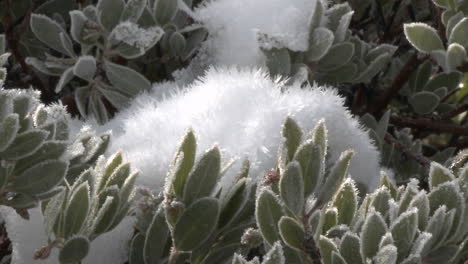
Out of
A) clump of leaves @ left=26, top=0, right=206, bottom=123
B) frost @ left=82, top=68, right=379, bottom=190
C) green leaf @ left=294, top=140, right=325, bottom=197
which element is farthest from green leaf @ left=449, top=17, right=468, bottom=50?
green leaf @ left=294, top=140, right=325, bottom=197

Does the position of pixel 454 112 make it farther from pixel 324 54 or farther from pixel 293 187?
pixel 293 187

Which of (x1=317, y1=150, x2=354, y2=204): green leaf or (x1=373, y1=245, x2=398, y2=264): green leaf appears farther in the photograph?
(x1=317, y1=150, x2=354, y2=204): green leaf

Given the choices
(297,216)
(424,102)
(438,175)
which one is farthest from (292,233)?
(424,102)

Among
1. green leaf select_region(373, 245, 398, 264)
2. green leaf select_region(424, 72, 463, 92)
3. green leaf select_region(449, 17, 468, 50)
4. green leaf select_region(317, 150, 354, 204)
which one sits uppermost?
green leaf select_region(449, 17, 468, 50)

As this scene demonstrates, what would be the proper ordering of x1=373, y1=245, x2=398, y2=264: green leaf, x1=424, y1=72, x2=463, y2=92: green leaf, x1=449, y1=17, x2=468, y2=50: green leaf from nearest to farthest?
x1=373, y1=245, x2=398, y2=264: green leaf, x1=449, y1=17, x2=468, y2=50: green leaf, x1=424, y1=72, x2=463, y2=92: green leaf

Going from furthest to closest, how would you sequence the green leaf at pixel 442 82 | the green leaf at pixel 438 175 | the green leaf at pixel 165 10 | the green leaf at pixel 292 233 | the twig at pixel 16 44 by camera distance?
1. the green leaf at pixel 442 82
2. the twig at pixel 16 44
3. the green leaf at pixel 165 10
4. the green leaf at pixel 438 175
5. the green leaf at pixel 292 233

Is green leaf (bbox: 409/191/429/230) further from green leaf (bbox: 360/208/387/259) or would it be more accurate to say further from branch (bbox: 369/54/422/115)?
branch (bbox: 369/54/422/115)

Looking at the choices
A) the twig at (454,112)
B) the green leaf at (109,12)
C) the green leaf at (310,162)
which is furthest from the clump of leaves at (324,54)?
the green leaf at (310,162)

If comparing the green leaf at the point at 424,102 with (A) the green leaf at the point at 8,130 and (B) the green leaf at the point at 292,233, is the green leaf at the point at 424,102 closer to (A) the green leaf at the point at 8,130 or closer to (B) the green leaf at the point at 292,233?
(B) the green leaf at the point at 292,233
